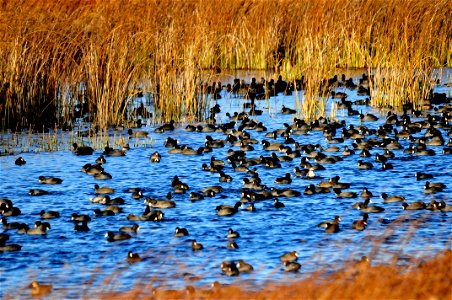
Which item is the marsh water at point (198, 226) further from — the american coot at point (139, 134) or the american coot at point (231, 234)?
the american coot at point (139, 134)

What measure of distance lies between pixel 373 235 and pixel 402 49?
15673 mm

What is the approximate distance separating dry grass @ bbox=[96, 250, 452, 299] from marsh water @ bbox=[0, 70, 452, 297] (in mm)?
905

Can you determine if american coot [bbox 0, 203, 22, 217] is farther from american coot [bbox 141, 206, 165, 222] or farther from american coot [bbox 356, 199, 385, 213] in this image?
american coot [bbox 356, 199, 385, 213]

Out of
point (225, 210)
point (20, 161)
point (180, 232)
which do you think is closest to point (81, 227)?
point (180, 232)

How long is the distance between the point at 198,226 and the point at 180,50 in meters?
12.3

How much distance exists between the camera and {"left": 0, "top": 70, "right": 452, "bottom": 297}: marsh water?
12.9 m

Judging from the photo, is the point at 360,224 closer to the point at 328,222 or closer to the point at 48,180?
the point at 328,222

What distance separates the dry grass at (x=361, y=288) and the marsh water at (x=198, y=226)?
0.90m

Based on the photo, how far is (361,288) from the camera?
389 inches

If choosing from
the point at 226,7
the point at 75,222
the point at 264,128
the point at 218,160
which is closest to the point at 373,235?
the point at 75,222

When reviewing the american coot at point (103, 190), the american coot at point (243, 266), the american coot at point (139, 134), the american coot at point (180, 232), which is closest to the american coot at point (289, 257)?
the american coot at point (243, 266)

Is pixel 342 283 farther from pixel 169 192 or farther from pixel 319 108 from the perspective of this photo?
pixel 319 108

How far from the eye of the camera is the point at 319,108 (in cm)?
2638

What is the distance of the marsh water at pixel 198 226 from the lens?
1294cm
